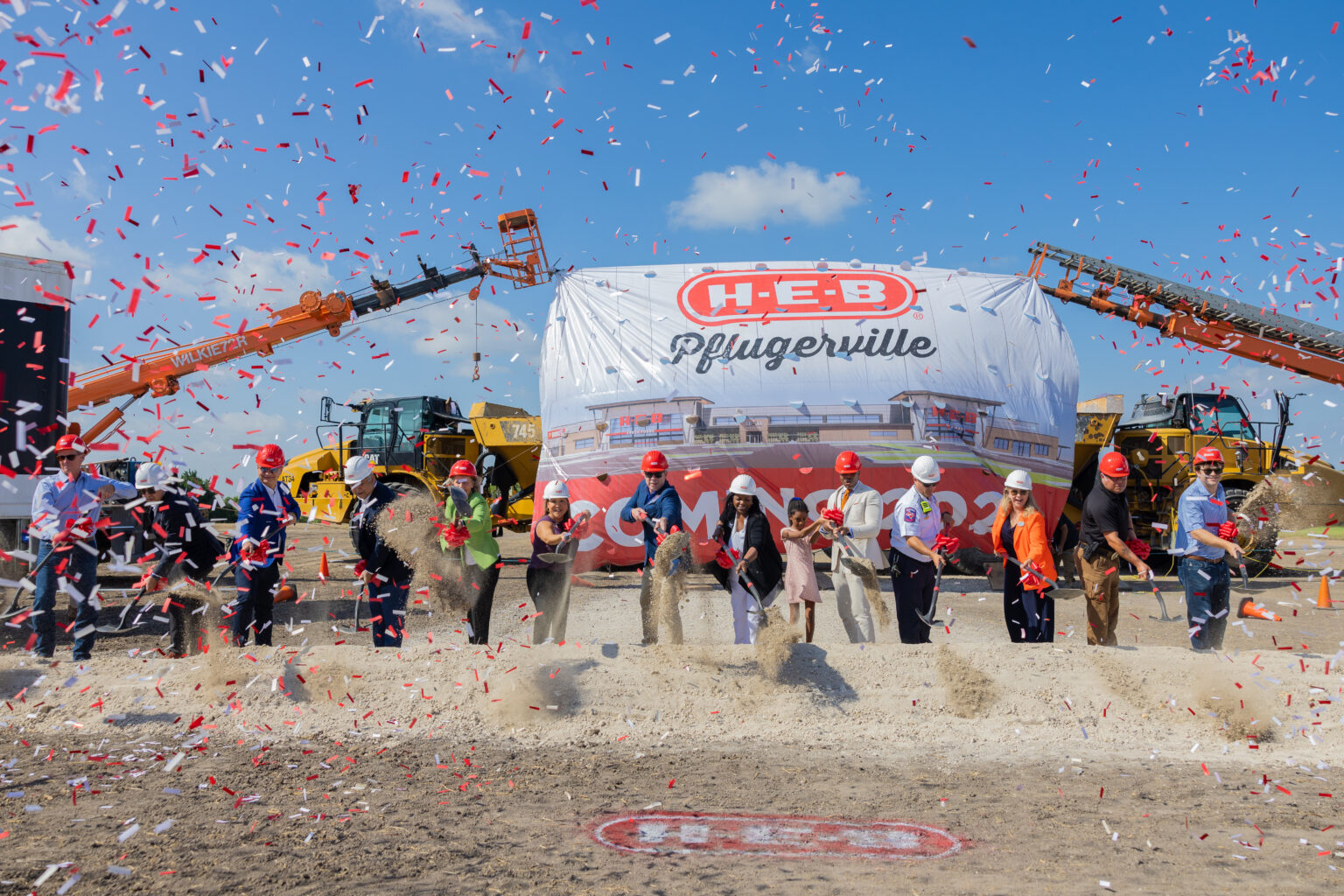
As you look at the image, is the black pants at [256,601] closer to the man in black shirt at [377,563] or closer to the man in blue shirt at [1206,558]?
the man in black shirt at [377,563]

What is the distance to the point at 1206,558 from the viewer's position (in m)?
5.24

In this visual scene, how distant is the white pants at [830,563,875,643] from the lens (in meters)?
5.92

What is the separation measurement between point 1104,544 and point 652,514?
10.1ft

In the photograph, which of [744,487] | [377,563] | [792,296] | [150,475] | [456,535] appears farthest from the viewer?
[792,296]

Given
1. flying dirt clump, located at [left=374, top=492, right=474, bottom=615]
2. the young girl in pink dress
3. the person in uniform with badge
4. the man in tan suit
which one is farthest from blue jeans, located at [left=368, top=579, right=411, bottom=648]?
the person in uniform with badge

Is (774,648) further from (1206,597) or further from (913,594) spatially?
(1206,597)

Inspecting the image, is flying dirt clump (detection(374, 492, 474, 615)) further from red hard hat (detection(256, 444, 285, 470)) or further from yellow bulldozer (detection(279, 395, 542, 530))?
yellow bulldozer (detection(279, 395, 542, 530))

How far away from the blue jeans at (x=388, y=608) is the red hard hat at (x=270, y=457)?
112cm

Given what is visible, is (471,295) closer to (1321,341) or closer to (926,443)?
(926,443)

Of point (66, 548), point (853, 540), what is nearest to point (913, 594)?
point (853, 540)

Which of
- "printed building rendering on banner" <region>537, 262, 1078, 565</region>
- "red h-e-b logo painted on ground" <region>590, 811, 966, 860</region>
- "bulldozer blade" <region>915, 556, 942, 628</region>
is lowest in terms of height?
"red h-e-b logo painted on ground" <region>590, 811, 966, 860</region>

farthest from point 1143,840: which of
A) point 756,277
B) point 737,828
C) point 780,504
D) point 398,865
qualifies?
point 756,277

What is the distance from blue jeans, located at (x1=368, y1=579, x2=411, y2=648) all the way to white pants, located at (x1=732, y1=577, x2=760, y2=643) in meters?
2.33

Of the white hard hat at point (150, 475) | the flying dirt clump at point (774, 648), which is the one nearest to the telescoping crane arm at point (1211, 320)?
the flying dirt clump at point (774, 648)
